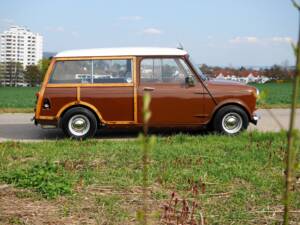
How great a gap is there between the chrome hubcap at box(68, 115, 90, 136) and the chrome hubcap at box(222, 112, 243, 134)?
8.82 feet

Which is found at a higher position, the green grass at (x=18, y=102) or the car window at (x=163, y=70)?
the car window at (x=163, y=70)

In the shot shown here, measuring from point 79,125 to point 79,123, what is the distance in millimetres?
43

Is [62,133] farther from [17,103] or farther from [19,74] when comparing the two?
[19,74]

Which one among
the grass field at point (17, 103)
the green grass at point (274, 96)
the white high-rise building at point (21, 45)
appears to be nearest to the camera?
the green grass at point (274, 96)

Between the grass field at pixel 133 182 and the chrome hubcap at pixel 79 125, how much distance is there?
137 cm

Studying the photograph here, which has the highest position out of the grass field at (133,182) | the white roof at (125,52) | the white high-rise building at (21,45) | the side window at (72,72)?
the white high-rise building at (21,45)

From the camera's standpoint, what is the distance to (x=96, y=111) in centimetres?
882

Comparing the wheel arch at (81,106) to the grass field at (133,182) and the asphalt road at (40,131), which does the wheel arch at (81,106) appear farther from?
the grass field at (133,182)

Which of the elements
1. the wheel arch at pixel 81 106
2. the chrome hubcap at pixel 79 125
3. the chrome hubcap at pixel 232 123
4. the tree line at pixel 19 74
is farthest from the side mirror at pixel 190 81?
the tree line at pixel 19 74

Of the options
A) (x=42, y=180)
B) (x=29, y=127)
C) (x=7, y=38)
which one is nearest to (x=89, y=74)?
(x=29, y=127)

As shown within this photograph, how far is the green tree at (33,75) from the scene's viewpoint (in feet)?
181

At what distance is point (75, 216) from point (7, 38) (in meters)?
81.1

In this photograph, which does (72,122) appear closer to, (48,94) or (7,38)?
(48,94)

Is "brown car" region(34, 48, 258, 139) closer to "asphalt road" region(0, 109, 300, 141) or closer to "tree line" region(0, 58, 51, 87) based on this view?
"asphalt road" region(0, 109, 300, 141)
